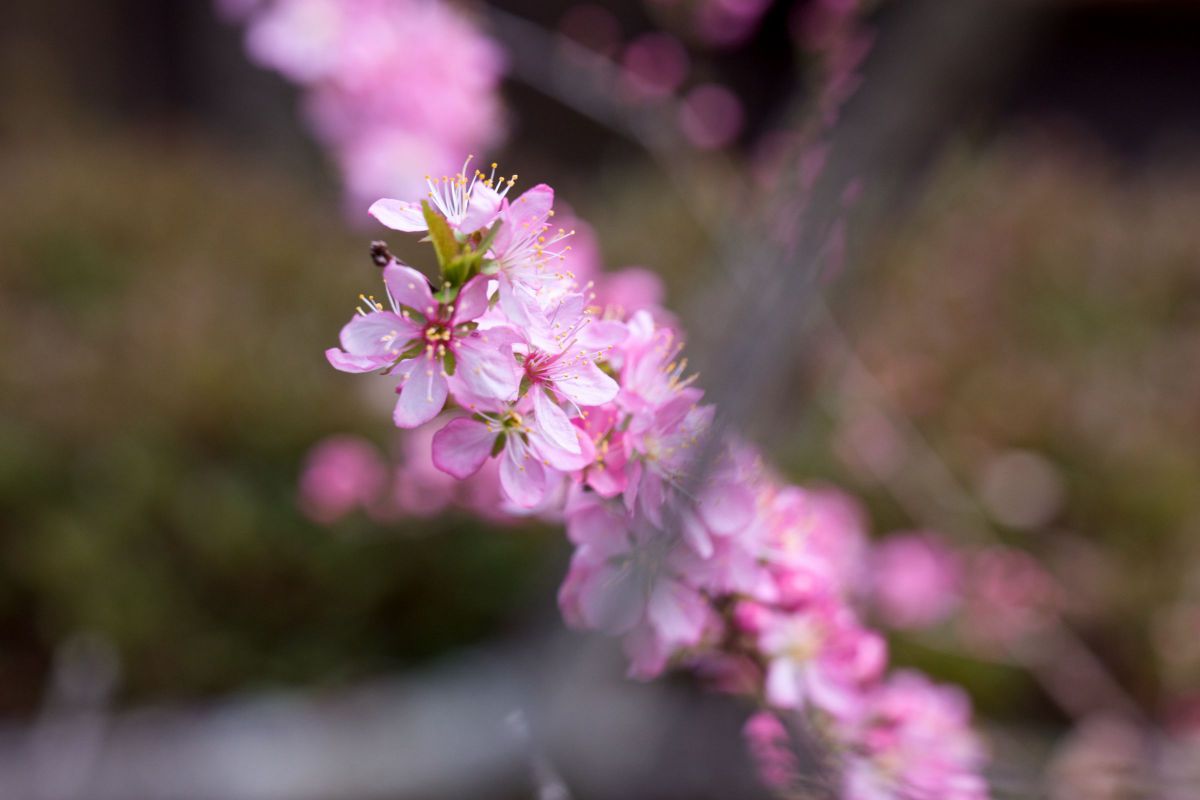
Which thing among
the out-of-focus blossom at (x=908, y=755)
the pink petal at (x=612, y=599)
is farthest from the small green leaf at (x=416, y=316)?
the out-of-focus blossom at (x=908, y=755)

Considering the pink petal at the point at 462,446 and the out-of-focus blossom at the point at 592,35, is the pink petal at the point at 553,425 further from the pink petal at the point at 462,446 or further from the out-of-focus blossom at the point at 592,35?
the out-of-focus blossom at the point at 592,35

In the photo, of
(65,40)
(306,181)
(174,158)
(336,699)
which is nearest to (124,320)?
(336,699)

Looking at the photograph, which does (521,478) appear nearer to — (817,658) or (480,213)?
(480,213)

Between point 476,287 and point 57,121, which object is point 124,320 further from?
point 57,121

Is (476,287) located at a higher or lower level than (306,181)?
lower

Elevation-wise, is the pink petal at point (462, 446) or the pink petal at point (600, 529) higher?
the pink petal at point (462, 446)

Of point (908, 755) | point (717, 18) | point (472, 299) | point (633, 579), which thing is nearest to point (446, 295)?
point (472, 299)

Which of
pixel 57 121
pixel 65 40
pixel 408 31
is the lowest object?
pixel 408 31
